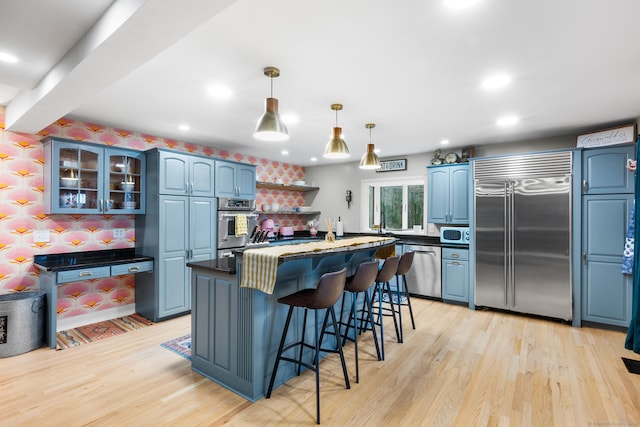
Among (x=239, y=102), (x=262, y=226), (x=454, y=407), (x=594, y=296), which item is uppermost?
(x=239, y=102)

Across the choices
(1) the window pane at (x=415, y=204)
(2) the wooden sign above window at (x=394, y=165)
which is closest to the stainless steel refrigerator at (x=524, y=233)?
(1) the window pane at (x=415, y=204)

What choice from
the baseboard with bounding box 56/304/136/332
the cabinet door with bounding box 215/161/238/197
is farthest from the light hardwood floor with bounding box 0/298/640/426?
the cabinet door with bounding box 215/161/238/197

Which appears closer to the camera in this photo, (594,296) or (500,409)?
(500,409)

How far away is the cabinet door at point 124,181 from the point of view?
3.82 metres

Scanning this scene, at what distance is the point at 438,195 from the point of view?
203 inches

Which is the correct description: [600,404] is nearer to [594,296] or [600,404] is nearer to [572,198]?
[594,296]

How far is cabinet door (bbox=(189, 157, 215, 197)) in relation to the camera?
433 centimetres

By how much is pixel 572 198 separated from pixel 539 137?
41.6 inches

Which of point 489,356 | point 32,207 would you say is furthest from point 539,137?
point 32,207

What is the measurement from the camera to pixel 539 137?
4.51 m

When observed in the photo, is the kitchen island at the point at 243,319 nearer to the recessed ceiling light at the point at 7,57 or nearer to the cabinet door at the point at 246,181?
the recessed ceiling light at the point at 7,57

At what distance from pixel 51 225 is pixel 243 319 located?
2869 mm

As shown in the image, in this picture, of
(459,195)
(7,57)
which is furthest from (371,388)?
(7,57)

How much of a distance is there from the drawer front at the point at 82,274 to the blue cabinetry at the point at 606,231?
5735 mm
